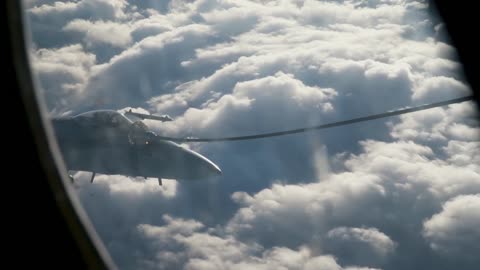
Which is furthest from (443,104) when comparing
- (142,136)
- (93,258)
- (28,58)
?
(142,136)

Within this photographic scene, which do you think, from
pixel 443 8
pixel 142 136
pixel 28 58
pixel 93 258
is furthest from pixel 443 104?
pixel 142 136

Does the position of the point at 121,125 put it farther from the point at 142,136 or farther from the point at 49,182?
the point at 49,182

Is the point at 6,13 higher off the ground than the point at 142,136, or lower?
lower

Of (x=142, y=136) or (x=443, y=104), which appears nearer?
(x=443, y=104)

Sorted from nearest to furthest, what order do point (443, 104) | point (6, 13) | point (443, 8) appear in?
point (443, 8) < point (6, 13) < point (443, 104)

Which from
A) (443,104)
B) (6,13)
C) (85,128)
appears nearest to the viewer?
(6,13)

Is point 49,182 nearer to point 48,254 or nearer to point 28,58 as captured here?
point 48,254

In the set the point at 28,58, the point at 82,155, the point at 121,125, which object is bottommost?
the point at 28,58
